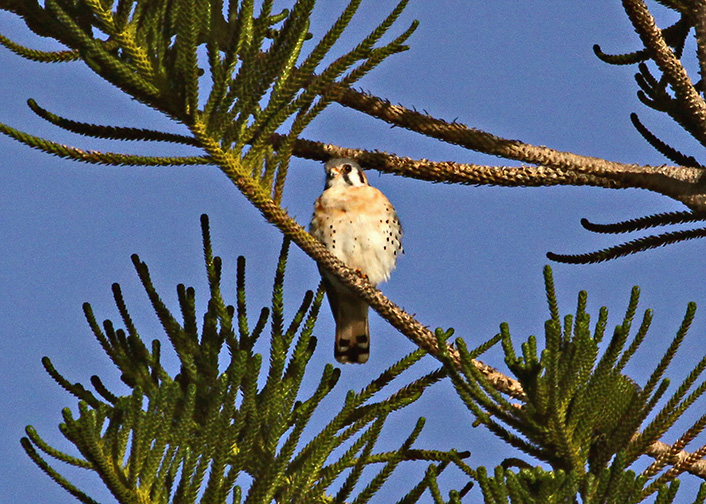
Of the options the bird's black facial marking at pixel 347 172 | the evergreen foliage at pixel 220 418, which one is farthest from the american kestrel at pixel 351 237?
the evergreen foliage at pixel 220 418

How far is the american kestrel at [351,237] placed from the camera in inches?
231

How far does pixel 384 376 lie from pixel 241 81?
1178 mm

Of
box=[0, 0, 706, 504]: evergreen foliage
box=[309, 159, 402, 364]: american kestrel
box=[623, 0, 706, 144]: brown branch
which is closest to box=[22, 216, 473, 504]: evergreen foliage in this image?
box=[0, 0, 706, 504]: evergreen foliage

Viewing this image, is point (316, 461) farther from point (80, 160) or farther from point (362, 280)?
point (80, 160)

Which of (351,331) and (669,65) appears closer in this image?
(669,65)

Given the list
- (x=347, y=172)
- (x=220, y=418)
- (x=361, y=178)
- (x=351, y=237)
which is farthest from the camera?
(x=361, y=178)

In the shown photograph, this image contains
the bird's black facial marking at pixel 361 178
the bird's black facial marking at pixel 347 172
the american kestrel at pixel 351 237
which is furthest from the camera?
the bird's black facial marking at pixel 361 178

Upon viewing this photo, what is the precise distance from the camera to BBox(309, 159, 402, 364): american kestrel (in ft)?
19.2

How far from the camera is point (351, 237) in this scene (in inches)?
231

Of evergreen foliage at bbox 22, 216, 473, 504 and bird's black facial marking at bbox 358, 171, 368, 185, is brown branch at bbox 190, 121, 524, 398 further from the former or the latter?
bird's black facial marking at bbox 358, 171, 368, 185

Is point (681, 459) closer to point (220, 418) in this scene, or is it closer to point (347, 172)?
point (220, 418)

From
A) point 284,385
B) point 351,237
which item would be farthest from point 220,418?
point 351,237

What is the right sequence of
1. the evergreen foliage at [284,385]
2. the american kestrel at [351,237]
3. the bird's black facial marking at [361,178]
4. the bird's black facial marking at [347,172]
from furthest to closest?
the bird's black facial marking at [361,178] → the bird's black facial marking at [347,172] → the american kestrel at [351,237] → the evergreen foliage at [284,385]

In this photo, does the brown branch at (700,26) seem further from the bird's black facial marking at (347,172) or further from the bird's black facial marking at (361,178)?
the bird's black facial marking at (361,178)
